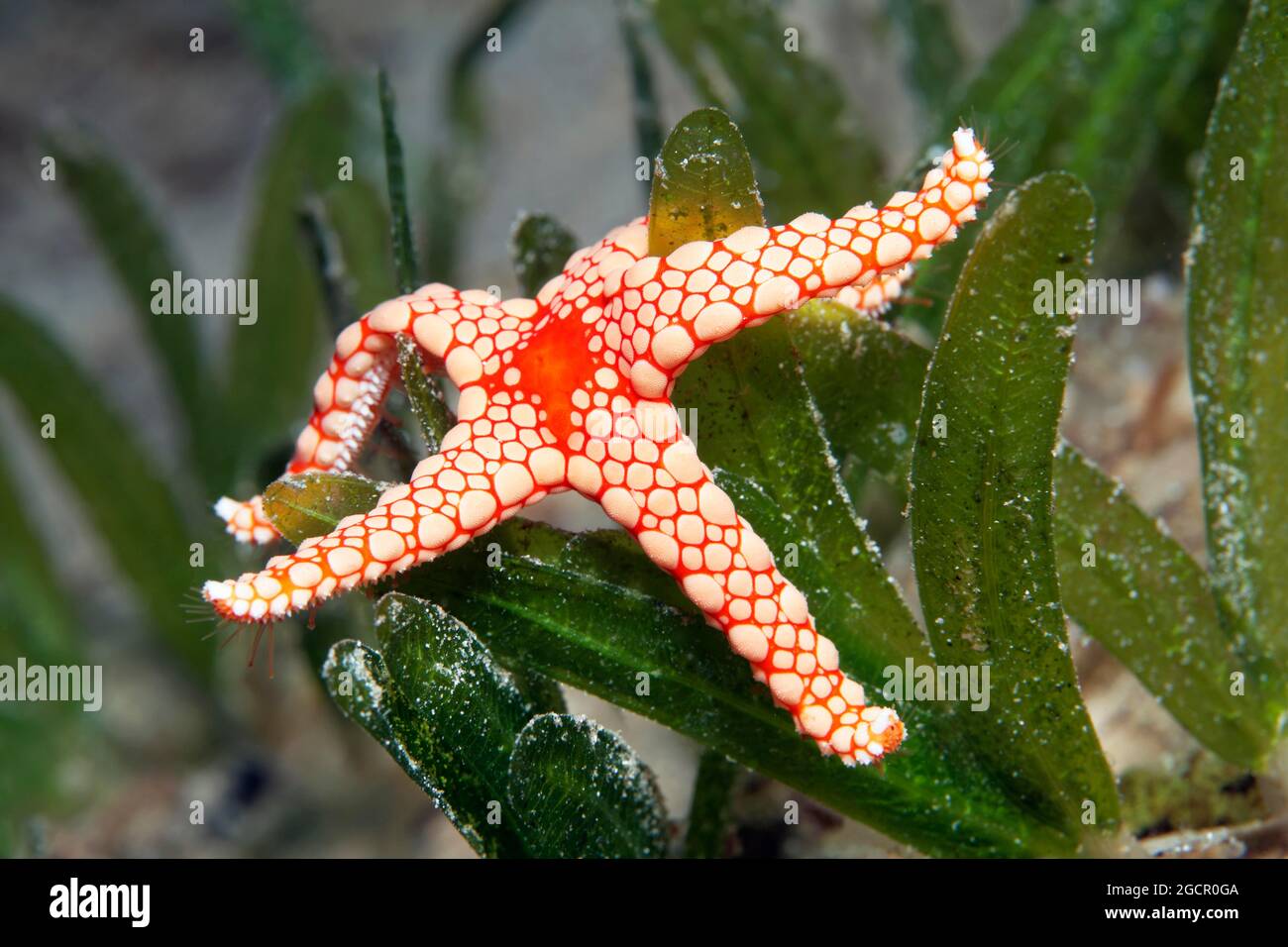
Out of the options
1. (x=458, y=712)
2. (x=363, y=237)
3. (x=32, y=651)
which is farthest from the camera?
(x=32, y=651)

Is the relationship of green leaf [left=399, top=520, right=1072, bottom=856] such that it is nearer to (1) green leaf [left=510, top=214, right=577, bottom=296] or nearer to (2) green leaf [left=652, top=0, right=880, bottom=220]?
(1) green leaf [left=510, top=214, right=577, bottom=296]

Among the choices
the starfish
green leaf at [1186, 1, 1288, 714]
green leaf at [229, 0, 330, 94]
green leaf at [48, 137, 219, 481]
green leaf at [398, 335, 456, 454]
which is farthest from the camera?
green leaf at [229, 0, 330, 94]

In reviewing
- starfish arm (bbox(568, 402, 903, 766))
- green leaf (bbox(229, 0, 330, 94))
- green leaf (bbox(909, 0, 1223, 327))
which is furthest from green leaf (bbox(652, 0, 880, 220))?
green leaf (bbox(229, 0, 330, 94))

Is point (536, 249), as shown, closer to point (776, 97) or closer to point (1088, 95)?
point (776, 97)

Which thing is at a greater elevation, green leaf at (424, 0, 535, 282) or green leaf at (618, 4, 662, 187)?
green leaf at (424, 0, 535, 282)

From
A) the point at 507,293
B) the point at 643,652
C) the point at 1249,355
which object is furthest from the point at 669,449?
the point at 507,293

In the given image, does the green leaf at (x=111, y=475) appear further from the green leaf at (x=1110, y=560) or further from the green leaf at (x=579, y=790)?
the green leaf at (x=1110, y=560)
